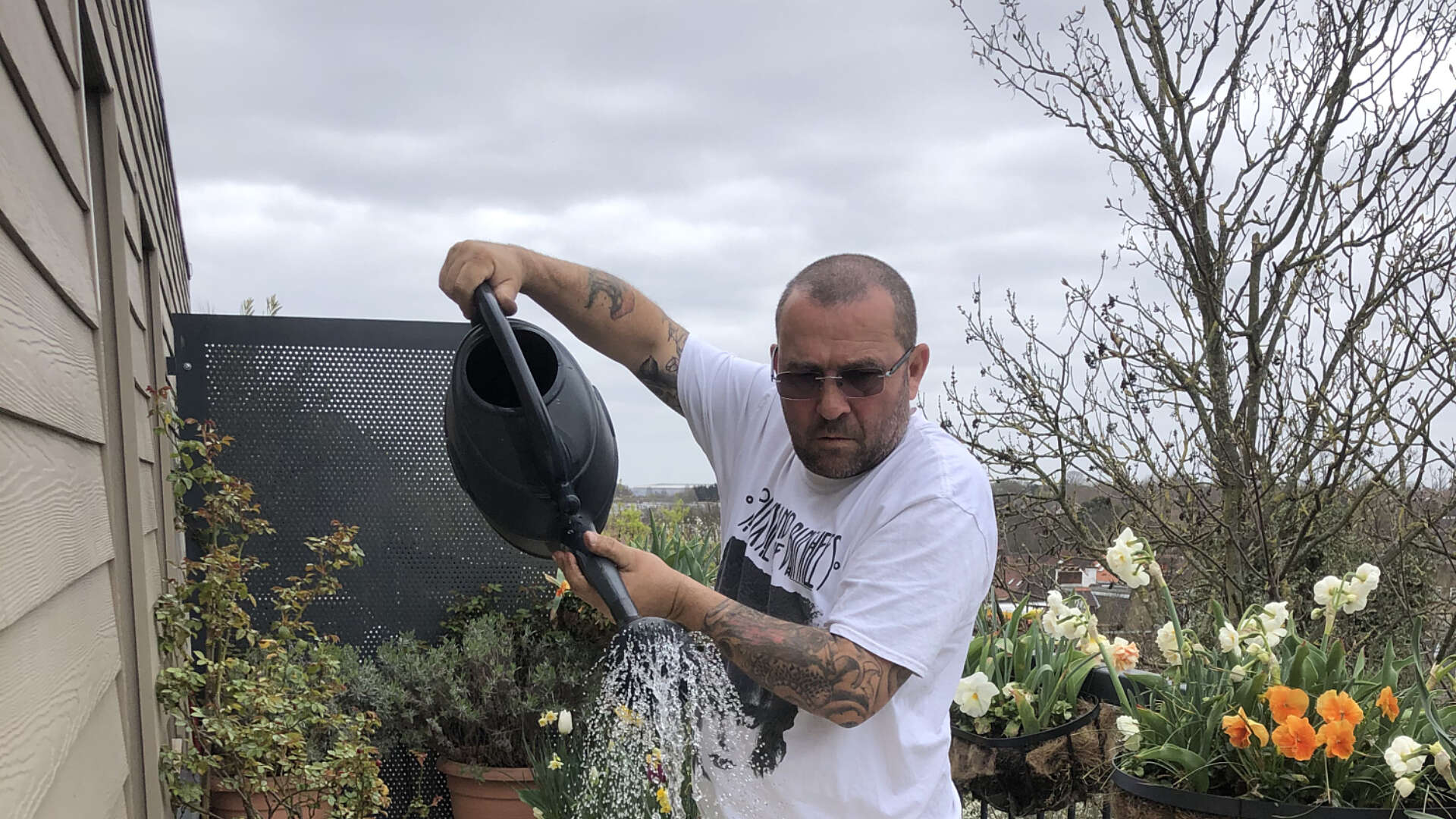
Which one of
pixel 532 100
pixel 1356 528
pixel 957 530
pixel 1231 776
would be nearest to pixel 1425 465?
pixel 1356 528

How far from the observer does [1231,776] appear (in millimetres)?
2514

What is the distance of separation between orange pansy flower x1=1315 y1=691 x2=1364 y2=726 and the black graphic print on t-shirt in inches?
49.3

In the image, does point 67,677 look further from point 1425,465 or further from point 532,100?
point 1425,465

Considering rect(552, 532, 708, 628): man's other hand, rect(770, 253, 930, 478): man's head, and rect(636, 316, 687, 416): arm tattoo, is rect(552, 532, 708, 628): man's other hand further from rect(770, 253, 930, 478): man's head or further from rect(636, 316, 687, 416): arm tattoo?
rect(636, 316, 687, 416): arm tattoo

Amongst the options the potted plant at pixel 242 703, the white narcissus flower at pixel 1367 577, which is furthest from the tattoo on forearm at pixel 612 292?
the white narcissus flower at pixel 1367 577

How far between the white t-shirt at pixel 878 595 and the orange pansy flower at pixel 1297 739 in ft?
2.71

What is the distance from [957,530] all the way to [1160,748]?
1.12m

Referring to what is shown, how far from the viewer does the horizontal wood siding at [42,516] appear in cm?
111

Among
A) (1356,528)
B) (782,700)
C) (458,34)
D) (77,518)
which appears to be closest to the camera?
(77,518)

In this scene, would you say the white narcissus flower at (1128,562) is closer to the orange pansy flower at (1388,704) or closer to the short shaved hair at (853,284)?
the orange pansy flower at (1388,704)

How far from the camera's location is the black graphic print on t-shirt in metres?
1.86

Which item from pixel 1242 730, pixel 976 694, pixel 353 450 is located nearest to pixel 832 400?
pixel 1242 730

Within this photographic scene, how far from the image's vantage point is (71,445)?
161 cm

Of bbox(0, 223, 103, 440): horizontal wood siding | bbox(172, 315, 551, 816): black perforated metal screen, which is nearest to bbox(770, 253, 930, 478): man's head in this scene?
bbox(0, 223, 103, 440): horizontal wood siding
